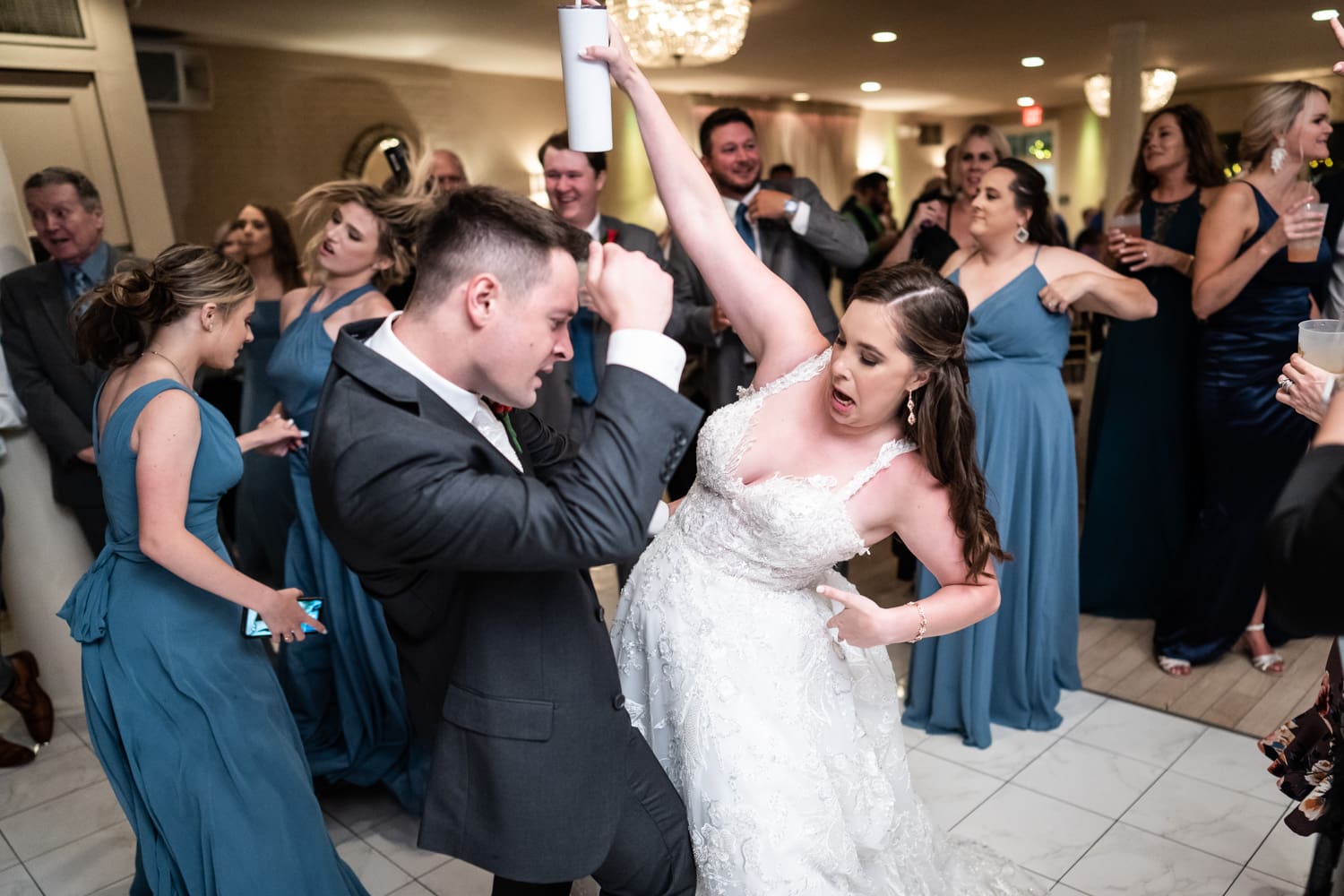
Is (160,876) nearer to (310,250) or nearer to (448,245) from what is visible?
(448,245)

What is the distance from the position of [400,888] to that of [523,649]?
4.61 ft

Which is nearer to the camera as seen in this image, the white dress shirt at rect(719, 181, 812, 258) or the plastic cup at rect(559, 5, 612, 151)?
the plastic cup at rect(559, 5, 612, 151)

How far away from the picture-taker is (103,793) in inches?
117

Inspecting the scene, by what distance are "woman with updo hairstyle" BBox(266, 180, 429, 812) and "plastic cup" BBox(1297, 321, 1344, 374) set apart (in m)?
2.17

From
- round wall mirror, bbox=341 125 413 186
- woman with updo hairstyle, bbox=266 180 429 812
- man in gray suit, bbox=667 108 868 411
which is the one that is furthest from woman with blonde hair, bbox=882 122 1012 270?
round wall mirror, bbox=341 125 413 186

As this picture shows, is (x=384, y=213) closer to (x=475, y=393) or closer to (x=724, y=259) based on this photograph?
(x=724, y=259)

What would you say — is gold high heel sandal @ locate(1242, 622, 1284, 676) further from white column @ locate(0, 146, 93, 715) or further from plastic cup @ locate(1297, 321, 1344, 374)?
white column @ locate(0, 146, 93, 715)

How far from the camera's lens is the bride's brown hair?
5.96ft

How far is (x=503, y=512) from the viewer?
117cm

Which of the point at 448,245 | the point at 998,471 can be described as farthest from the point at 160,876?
the point at 998,471

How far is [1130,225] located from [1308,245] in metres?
0.91

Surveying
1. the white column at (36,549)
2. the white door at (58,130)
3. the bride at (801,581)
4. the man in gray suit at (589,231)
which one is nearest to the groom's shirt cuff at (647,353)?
the bride at (801,581)

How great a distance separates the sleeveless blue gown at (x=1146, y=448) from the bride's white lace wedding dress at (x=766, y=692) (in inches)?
80.3

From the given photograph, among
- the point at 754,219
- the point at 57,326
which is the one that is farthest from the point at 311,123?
the point at 754,219
